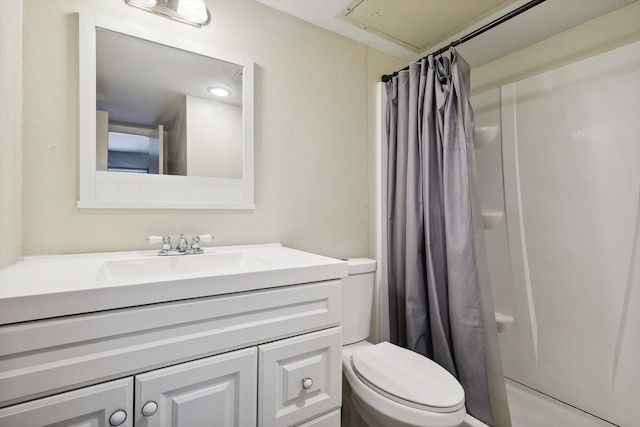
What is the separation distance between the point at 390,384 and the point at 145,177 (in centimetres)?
124

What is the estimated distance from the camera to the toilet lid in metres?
1.01

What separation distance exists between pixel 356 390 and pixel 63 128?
4.81 ft

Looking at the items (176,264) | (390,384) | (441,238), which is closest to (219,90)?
(176,264)

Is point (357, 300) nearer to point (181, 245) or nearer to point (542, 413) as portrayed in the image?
point (181, 245)

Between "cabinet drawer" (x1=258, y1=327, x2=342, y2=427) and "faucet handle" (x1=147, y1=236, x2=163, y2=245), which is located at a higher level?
"faucet handle" (x1=147, y1=236, x2=163, y2=245)

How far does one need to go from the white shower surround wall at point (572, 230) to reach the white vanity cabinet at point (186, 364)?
142cm

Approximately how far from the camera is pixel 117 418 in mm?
685

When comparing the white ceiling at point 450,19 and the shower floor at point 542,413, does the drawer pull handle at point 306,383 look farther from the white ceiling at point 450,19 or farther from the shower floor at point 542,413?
the white ceiling at point 450,19

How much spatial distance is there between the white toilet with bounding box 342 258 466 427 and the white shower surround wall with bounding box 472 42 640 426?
0.97 m

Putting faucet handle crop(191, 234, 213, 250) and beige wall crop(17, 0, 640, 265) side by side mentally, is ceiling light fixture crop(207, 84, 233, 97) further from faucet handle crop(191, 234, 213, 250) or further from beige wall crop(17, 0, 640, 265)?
faucet handle crop(191, 234, 213, 250)

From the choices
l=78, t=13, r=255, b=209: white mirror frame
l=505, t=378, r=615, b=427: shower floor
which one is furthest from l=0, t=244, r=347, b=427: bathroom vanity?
l=505, t=378, r=615, b=427: shower floor

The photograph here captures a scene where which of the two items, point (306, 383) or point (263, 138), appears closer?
point (306, 383)

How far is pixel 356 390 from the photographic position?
1.16m

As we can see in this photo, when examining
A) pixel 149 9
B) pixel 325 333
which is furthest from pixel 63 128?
pixel 325 333
